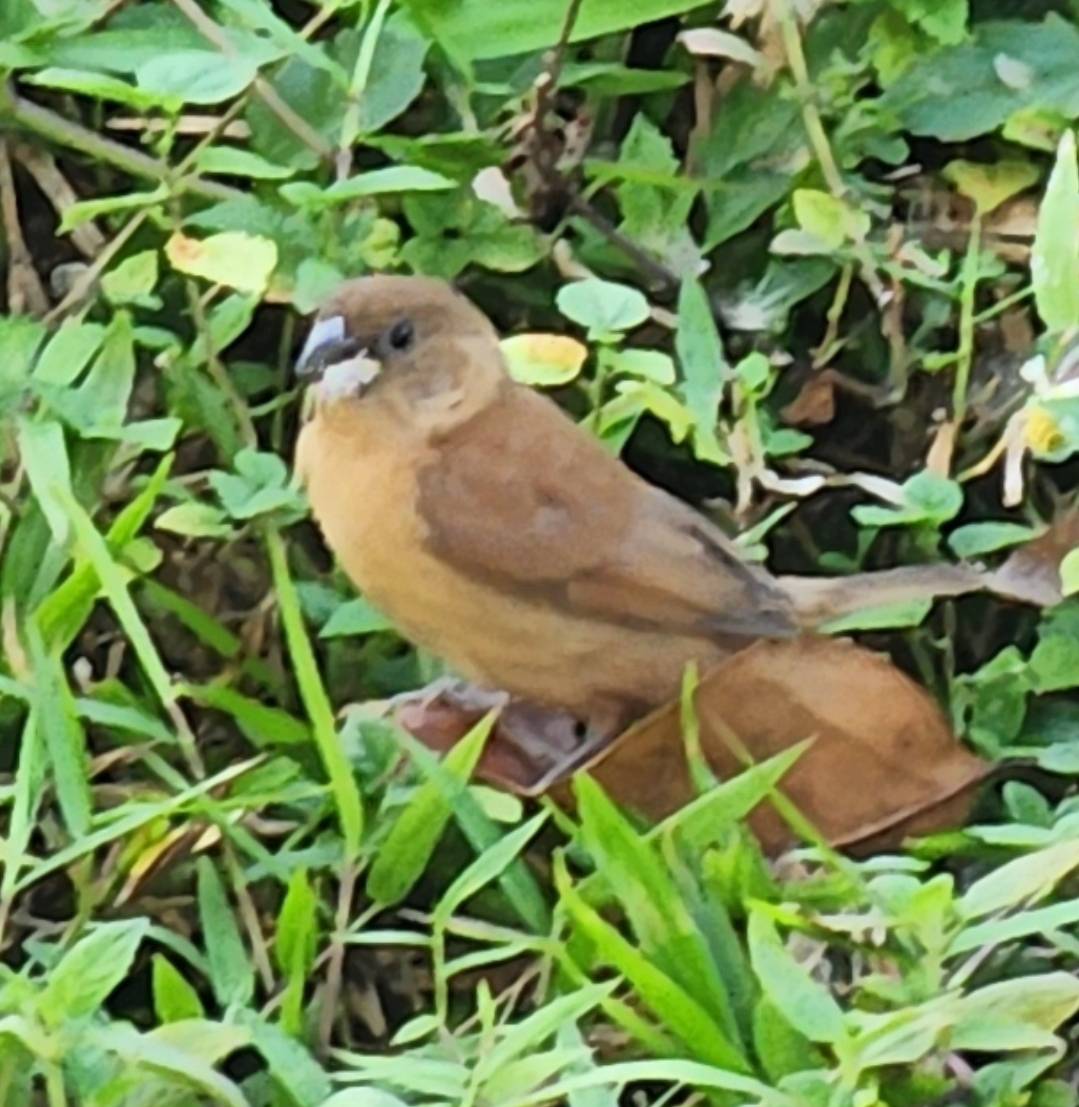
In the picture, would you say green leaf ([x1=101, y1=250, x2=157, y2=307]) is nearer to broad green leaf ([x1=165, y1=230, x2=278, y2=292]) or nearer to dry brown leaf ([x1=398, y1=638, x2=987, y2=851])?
broad green leaf ([x1=165, y1=230, x2=278, y2=292])

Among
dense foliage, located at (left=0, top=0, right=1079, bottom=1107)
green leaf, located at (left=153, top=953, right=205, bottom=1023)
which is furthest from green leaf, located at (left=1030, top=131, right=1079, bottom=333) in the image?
green leaf, located at (left=153, top=953, right=205, bottom=1023)

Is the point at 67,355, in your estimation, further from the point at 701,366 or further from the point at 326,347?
the point at 701,366

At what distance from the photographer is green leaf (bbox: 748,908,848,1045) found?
1.11m

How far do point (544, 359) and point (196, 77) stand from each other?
0.95ft

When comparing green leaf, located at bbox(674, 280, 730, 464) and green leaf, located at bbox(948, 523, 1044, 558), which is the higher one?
green leaf, located at bbox(674, 280, 730, 464)

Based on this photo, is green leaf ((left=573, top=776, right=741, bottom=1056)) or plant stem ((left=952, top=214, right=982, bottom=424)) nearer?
green leaf ((left=573, top=776, right=741, bottom=1056))

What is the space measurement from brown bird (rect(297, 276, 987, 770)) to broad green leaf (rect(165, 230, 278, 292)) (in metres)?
0.10

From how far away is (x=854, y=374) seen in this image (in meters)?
1.52

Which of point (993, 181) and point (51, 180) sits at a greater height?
point (51, 180)

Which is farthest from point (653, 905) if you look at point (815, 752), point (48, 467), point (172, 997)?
point (48, 467)

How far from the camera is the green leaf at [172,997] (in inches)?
46.9

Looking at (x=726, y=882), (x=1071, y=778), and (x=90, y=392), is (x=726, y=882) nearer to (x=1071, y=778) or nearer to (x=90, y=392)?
(x=1071, y=778)

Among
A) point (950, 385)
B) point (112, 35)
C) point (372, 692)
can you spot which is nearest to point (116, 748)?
point (372, 692)

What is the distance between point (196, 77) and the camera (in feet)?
4.58
